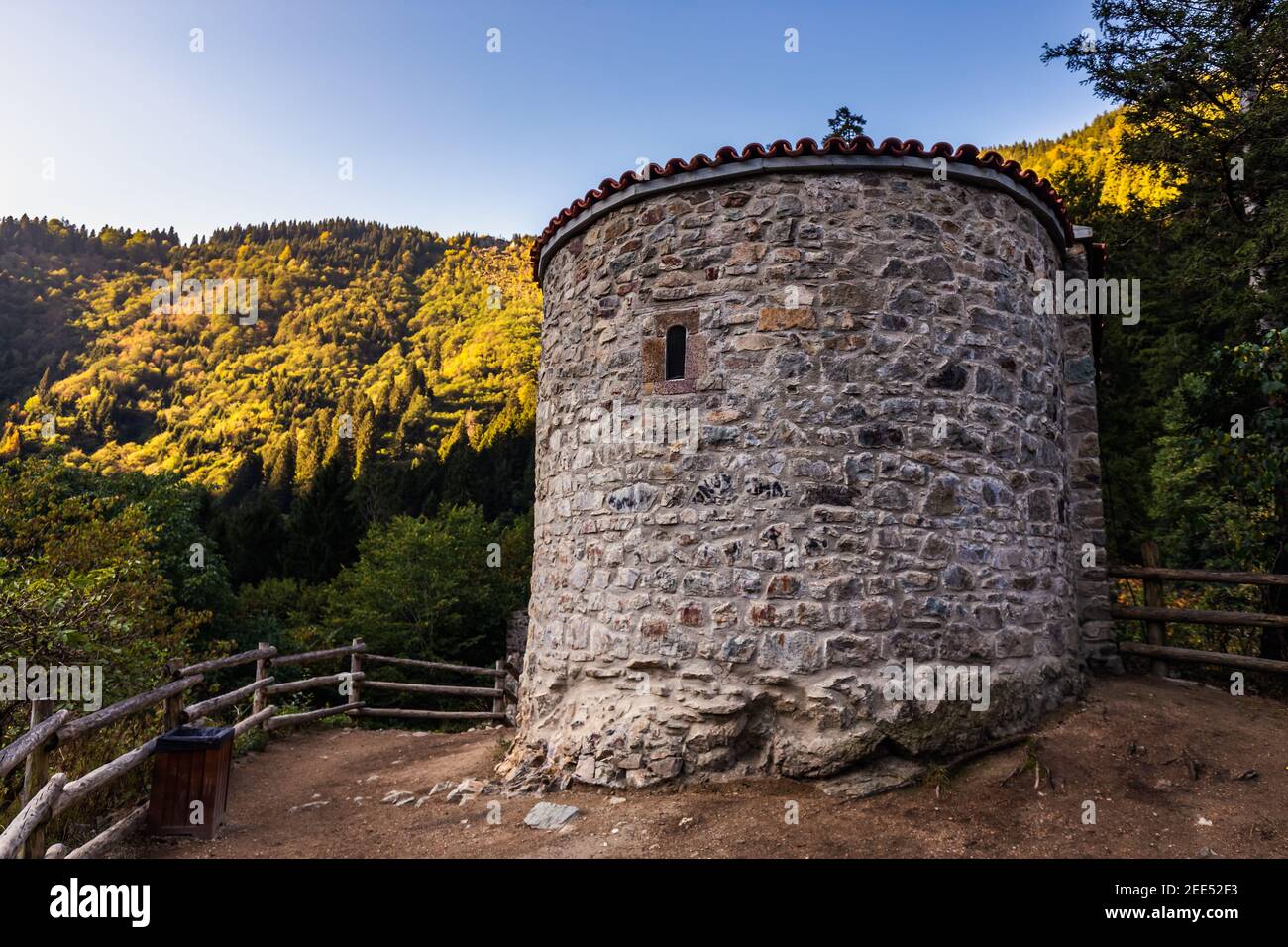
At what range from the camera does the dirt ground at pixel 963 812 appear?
173 inches

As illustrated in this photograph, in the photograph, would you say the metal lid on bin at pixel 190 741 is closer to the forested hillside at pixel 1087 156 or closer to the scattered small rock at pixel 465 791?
the scattered small rock at pixel 465 791

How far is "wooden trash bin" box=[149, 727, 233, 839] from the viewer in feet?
17.5

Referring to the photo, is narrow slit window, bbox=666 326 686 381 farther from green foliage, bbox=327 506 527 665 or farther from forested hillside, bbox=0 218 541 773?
green foliage, bbox=327 506 527 665

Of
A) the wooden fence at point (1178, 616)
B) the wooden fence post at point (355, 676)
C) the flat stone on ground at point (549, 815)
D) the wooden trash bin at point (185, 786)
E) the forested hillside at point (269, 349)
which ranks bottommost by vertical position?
the wooden fence post at point (355, 676)

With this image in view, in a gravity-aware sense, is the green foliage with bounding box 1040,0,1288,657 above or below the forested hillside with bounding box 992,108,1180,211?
below

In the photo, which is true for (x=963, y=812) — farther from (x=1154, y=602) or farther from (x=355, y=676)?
(x=355, y=676)

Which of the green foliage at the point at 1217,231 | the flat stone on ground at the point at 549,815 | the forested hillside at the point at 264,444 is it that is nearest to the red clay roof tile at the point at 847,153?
the green foliage at the point at 1217,231

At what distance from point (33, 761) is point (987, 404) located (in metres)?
6.92

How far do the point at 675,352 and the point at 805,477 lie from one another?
5.01ft

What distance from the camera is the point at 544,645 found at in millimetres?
6629

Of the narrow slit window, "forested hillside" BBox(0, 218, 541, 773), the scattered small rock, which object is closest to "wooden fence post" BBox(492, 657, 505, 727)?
"forested hillside" BBox(0, 218, 541, 773)

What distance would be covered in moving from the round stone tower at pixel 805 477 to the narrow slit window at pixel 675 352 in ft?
0.08

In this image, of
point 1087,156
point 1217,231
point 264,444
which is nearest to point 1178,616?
point 1217,231

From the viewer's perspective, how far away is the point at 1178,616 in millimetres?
7180
